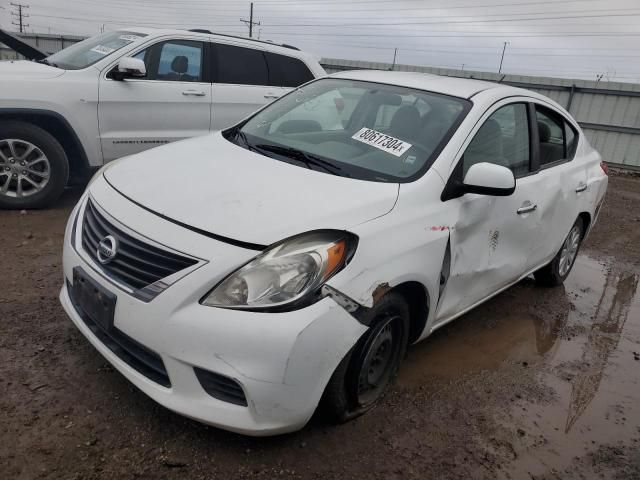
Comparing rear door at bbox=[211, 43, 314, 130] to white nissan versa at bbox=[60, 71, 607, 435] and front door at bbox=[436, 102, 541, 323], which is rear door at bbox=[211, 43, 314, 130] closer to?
white nissan versa at bbox=[60, 71, 607, 435]

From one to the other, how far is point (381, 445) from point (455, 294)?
3.26ft

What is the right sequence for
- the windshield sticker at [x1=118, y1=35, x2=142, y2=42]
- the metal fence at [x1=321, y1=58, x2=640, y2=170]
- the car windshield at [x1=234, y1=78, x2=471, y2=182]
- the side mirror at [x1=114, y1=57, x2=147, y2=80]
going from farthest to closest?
the metal fence at [x1=321, y1=58, x2=640, y2=170], the windshield sticker at [x1=118, y1=35, x2=142, y2=42], the side mirror at [x1=114, y1=57, x2=147, y2=80], the car windshield at [x1=234, y1=78, x2=471, y2=182]

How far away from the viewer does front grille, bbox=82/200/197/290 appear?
213cm

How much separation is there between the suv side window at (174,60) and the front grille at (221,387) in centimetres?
421

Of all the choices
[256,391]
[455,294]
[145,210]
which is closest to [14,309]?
[145,210]

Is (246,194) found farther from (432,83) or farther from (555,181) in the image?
(555,181)

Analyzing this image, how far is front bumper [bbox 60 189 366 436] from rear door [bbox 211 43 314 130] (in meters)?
4.12

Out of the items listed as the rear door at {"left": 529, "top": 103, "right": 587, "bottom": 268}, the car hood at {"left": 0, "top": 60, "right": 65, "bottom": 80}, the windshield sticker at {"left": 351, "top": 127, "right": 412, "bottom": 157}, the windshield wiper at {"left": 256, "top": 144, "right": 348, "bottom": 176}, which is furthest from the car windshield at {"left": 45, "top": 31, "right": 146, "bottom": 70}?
A: the rear door at {"left": 529, "top": 103, "right": 587, "bottom": 268}

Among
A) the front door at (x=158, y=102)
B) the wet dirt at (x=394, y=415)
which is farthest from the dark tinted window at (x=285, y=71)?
the wet dirt at (x=394, y=415)

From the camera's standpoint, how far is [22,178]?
4.94 metres

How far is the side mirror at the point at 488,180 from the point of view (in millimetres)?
2764

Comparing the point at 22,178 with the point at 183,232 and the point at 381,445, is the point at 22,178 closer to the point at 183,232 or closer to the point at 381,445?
the point at 183,232

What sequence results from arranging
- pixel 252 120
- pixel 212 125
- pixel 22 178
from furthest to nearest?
1. pixel 212 125
2. pixel 22 178
3. pixel 252 120

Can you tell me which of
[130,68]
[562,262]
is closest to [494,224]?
[562,262]
